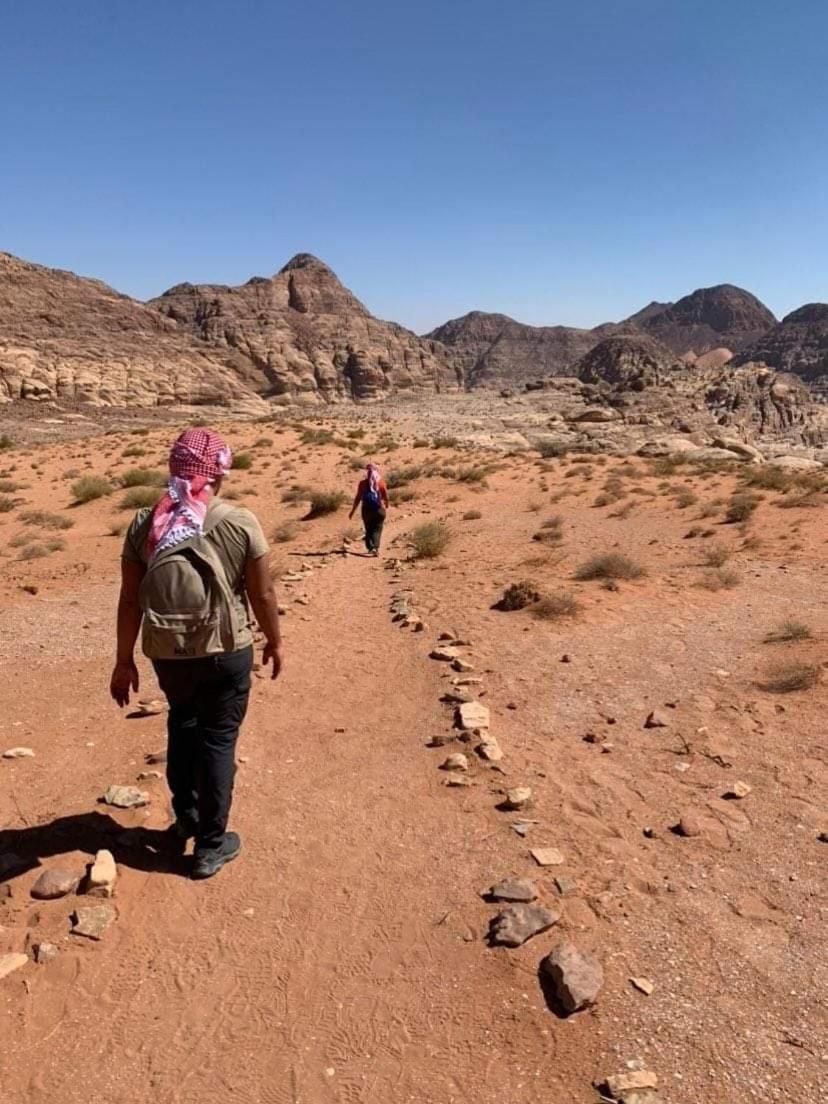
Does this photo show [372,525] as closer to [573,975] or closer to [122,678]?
[122,678]

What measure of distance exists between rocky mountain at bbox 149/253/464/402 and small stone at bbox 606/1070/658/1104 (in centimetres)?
8972

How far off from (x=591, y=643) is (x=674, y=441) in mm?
47370

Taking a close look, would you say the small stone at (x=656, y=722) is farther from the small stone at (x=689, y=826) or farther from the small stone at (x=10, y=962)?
the small stone at (x=10, y=962)

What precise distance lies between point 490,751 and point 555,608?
377cm

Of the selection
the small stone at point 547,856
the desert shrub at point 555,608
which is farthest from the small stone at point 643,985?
the desert shrub at point 555,608

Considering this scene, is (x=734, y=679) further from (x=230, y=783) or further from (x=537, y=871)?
(x=230, y=783)

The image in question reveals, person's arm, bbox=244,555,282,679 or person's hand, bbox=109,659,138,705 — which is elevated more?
person's arm, bbox=244,555,282,679

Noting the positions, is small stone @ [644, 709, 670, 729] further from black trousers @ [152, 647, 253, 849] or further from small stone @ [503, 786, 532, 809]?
black trousers @ [152, 647, 253, 849]

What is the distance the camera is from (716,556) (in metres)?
11.0

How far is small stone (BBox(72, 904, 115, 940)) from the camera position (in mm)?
2999

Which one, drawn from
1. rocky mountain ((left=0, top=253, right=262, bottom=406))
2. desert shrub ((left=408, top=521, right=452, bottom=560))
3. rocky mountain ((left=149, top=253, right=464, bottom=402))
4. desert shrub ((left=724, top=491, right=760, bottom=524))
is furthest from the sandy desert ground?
rocky mountain ((left=149, top=253, right=464, bottom=402))

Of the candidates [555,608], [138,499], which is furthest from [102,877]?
[138,499]

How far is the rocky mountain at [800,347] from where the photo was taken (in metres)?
156

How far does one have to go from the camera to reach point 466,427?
2216 inches
